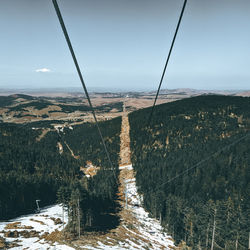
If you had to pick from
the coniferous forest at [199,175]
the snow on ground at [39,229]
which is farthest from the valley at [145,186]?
the snow on ground at [39,229]

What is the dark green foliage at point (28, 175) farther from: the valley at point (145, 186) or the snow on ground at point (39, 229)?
the snow on ground at point (39, 229)

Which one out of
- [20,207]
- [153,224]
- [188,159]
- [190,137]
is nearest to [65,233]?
[153,224]

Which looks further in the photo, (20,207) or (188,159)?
(188,159)

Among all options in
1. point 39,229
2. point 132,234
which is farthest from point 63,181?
point 132,234

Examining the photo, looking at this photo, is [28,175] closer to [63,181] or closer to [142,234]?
[63,181]

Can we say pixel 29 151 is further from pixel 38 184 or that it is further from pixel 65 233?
pixel 65 233

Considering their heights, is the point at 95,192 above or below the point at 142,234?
above
